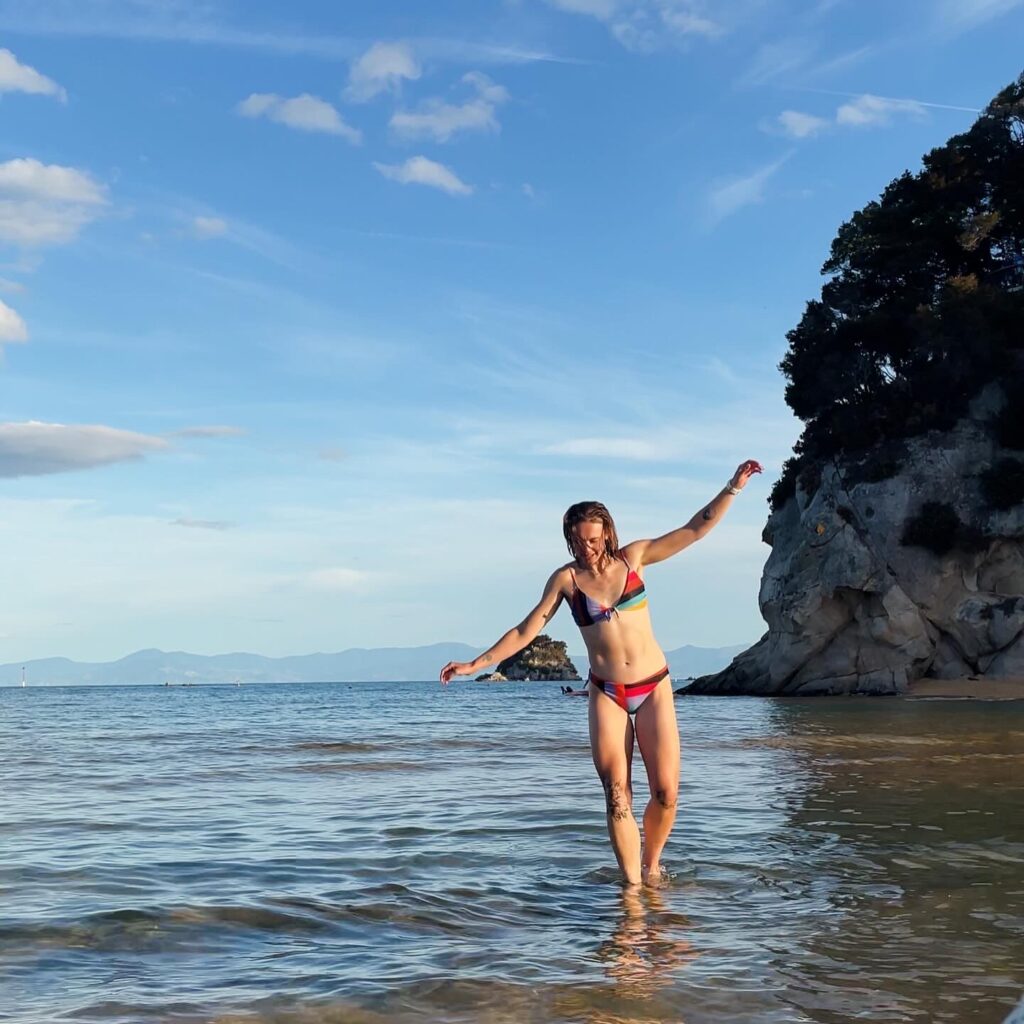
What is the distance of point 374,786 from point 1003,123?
44966mm

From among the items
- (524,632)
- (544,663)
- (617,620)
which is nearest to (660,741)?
(617,620)

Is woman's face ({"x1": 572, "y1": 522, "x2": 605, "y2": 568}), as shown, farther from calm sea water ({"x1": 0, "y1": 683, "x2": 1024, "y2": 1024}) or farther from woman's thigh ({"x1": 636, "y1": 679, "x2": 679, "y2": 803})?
calm sea water ({"x1": 0, "y1": 683, "x2": 1024, "y2": 1024})

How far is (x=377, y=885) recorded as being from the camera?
6828mm

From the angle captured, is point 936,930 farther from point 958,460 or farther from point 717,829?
point 958,460

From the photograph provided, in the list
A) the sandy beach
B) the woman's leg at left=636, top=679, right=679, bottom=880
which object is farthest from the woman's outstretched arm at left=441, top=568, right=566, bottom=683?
the sandy beach

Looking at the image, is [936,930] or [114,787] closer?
[936,930]

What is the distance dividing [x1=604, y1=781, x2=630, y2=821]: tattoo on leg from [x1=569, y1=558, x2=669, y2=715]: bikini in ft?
1.47

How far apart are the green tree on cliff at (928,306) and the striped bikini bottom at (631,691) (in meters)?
39.1

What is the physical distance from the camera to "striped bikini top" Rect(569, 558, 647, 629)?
6.50 metres

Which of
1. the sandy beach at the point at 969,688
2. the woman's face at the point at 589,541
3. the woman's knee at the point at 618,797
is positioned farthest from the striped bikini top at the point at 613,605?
the sandy beach at the point at 969,688

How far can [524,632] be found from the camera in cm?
646

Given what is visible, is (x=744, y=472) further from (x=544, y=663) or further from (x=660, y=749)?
(x=544, y=663)

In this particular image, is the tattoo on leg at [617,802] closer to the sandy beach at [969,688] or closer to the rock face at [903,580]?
the sandy beach at [969,688]

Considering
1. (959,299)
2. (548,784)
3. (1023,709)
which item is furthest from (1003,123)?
(548,784)
